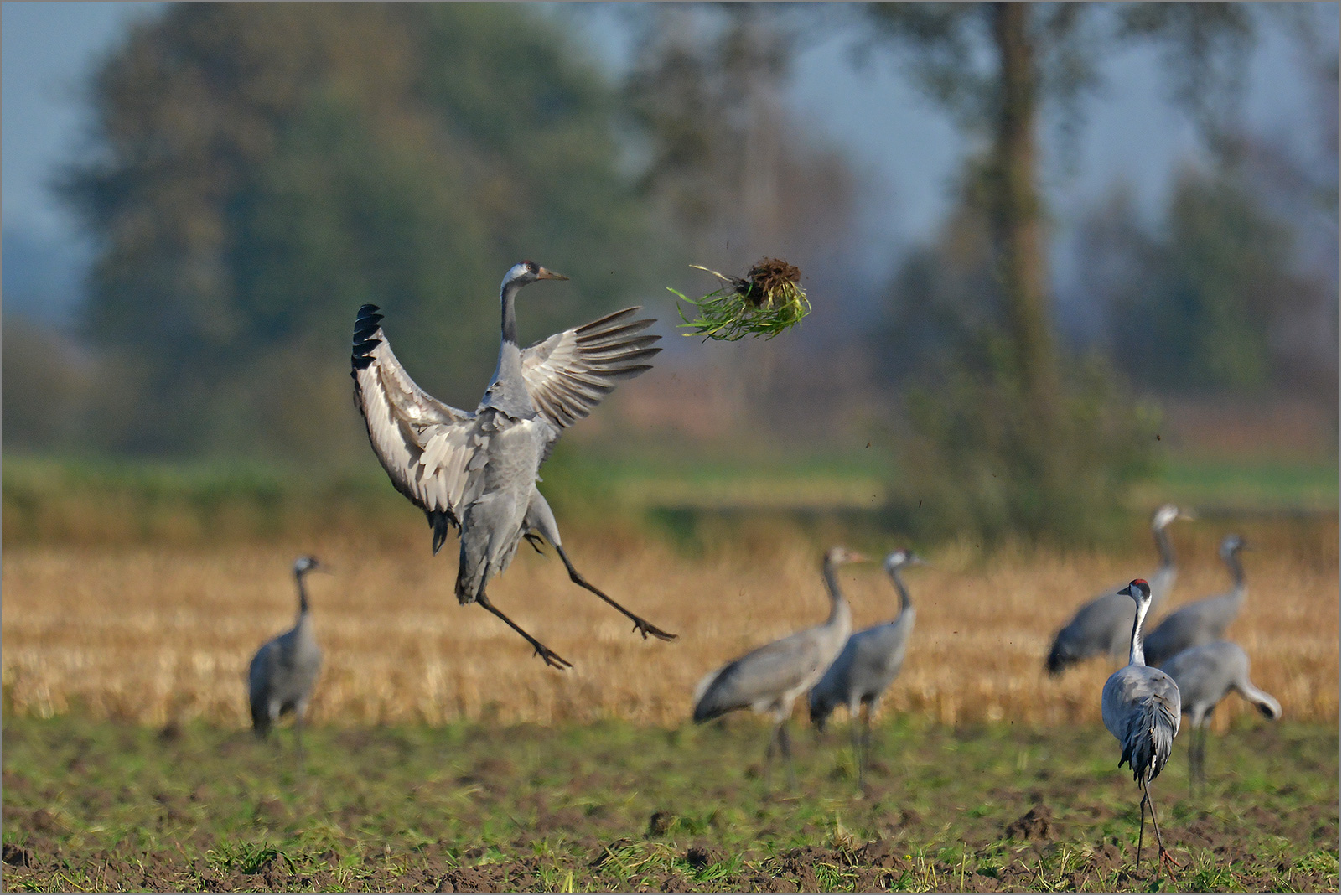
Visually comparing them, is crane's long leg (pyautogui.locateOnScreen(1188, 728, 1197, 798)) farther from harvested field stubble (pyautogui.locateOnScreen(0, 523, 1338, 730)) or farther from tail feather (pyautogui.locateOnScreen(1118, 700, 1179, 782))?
tail feather (pyautogui.locateOnScreen(1118, 700, 1179, 782))

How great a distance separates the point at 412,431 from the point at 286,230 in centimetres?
3911

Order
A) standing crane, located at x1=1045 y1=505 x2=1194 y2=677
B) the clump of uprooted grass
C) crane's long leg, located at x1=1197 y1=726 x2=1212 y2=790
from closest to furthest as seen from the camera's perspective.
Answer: the clump of uprooted grass < crane's long leg, located at x1=1197 y1=726 x2=1212 y2=790 < standing crane, located at x1=1045 y1=505 x2=1194 y2=677

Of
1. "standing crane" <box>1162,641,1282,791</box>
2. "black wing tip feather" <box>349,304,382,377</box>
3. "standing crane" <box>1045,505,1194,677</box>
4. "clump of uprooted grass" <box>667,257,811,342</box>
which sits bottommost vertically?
"standing crane" <box>1162,641,1282,791</box>

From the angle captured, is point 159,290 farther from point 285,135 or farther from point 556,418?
point 556,418

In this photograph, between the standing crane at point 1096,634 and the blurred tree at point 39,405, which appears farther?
the blurred tree at point 39,405

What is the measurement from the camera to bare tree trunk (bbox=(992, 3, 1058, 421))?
66.7 feet

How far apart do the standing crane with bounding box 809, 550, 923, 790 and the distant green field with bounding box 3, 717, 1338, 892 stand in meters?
0.34

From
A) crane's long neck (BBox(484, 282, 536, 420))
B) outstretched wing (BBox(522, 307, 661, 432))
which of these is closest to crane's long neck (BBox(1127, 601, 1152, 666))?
outstretched wing (BBox(522, 307, 661, 432))

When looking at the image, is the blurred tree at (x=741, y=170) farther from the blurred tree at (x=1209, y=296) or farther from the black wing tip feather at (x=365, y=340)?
the blurred tree at (x=1209, y=296)

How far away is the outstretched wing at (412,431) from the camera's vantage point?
566 cm

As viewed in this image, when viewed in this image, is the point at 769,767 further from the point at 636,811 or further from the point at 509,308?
the point at 509,308

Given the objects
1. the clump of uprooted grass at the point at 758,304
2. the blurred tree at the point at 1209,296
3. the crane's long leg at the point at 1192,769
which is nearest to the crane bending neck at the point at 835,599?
the crane's long leg at the point at 1192,769

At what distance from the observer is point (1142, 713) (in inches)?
241

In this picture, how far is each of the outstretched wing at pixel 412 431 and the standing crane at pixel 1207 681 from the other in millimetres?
4761
